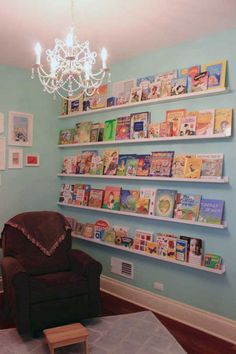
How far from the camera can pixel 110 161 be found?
360cm

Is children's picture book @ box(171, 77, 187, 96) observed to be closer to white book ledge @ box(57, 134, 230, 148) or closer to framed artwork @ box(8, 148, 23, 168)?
white book ledge @ box(57, 134, 230, 148)

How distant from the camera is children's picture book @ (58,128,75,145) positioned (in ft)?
13.3

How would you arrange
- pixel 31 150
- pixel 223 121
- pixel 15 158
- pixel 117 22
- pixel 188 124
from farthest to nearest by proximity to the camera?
pixel 31 150
pixel 15 158
pixel 188 124
pixel 223 121
pixel 117 22

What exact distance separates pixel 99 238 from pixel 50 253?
0.68 meters

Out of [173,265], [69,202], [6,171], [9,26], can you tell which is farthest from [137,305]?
[9,26]

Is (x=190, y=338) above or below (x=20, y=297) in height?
below

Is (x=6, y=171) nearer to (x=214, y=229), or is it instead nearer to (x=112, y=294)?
(x=112, y=294)

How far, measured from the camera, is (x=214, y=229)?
2.79 m

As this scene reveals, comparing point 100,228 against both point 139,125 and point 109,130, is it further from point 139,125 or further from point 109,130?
point 139,125

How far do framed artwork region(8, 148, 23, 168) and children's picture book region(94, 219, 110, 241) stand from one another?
1.16 meters

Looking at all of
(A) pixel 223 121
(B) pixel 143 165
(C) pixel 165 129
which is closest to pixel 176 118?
(C) pixel 165 129

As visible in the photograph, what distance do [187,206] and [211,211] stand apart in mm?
235

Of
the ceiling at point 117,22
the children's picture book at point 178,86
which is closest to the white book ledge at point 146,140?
the children's picture book at point 178,86

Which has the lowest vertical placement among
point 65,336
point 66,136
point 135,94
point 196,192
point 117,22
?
point 65,336
